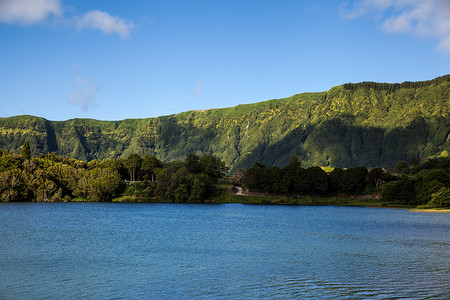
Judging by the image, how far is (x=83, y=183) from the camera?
164 meters

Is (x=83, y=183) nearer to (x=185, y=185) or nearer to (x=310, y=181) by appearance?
(x=185, y=185)

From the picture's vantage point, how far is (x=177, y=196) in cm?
16012

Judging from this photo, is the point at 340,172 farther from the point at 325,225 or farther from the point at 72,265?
the point at 72,265

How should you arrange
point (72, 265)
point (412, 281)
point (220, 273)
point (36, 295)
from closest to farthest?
point (36, 295) < point (412, 281) < point (220, 273) < point (72, 265)

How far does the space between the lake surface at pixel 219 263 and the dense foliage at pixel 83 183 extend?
78.4 metres

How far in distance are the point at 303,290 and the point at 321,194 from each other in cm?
13909

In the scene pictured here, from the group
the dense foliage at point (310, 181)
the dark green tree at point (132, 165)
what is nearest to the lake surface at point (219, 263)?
the dense foliage at point (310, 181)

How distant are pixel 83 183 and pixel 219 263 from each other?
13006 cm

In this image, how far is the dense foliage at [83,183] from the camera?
151 meters

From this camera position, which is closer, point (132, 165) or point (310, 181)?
point (310, 181)

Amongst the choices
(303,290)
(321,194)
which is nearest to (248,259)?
(303,290)

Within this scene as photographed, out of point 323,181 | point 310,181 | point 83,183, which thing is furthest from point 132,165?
point 323,181

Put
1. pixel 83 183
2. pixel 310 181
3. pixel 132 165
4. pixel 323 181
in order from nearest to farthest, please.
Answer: pixel 310 181, pixel 83 183, pixel 323 181, pixel 132 165

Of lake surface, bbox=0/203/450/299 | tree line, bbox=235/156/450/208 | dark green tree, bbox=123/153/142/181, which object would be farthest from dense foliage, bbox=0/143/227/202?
lake surface, bbox=0/203/450/299
